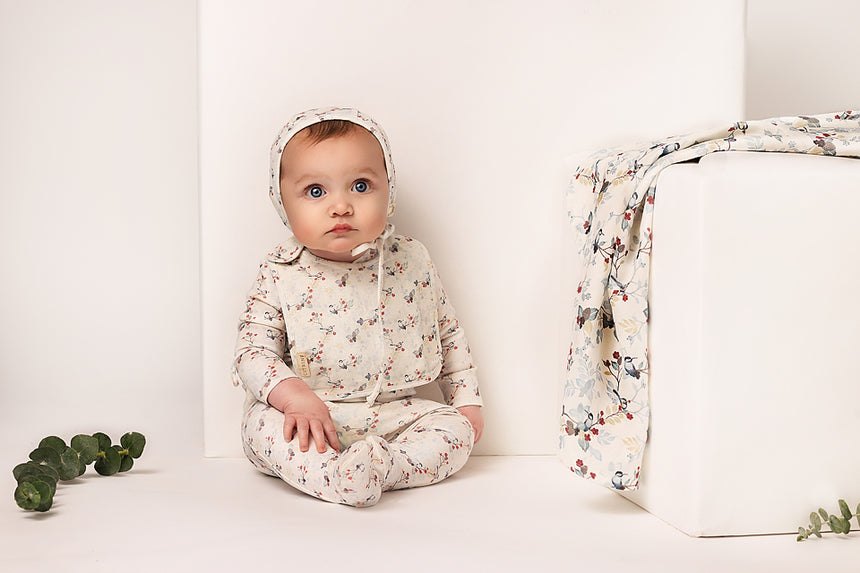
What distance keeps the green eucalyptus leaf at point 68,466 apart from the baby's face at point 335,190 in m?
0.48

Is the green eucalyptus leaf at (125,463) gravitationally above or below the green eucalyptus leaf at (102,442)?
below

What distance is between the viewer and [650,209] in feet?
4.24

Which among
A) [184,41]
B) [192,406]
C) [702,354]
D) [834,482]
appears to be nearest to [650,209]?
[702,354]

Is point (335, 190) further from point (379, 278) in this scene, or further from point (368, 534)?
point (368, 534)

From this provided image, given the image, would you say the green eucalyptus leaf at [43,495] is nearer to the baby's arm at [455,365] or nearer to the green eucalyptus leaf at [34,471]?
the green eucalyptus leaf at [34,471]

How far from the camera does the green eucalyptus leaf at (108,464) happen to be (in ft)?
4.89

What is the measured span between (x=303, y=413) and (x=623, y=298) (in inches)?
19.8

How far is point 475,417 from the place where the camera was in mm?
1612

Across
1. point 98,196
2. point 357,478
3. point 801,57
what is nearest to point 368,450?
point 357,478

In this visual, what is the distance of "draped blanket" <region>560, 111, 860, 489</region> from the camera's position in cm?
129

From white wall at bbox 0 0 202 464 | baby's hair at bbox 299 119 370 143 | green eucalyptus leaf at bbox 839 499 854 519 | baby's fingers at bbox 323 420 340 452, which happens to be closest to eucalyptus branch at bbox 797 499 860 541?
green eucalyptus leaf at bbox 839 499 854 519

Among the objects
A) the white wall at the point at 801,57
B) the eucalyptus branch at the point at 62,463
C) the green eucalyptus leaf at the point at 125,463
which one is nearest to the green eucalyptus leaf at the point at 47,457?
the eucalyptus branch at the point at 62,463

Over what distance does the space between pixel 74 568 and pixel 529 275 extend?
36.8 inches

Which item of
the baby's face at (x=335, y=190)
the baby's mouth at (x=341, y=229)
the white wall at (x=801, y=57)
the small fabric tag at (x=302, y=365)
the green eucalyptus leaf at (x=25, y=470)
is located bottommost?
the green eucalyptus leaf at (x=25, y=470)
